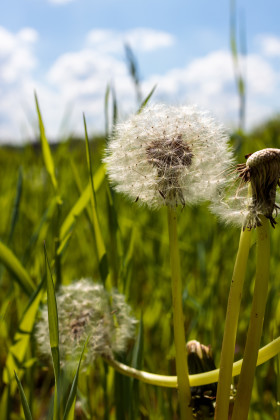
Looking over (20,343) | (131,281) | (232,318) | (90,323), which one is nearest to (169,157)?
(232,318)

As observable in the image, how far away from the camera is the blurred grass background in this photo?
3.55 ft

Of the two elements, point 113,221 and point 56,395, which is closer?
point 56,395

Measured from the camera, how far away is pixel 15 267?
1021 mm

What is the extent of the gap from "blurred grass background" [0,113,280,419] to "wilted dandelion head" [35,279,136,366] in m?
0.06

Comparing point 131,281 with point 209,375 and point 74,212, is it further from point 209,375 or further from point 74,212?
point 209,375

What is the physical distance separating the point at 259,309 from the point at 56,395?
311 mm

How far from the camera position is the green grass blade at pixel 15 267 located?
0.98 m

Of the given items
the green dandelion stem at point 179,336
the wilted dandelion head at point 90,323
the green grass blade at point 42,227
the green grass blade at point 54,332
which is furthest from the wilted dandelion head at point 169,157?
the green grass blade at point 42,227

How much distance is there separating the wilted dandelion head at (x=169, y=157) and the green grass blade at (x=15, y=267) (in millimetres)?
334

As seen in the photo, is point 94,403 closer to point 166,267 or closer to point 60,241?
point 60,241

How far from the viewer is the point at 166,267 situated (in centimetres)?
194

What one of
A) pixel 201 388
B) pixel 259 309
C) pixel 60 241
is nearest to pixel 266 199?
pixel 259 309

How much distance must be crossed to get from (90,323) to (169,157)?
1.39 feet

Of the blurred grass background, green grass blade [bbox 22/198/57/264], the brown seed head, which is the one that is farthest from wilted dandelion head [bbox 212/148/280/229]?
green grass blade [bbox 22/198/57/264]
